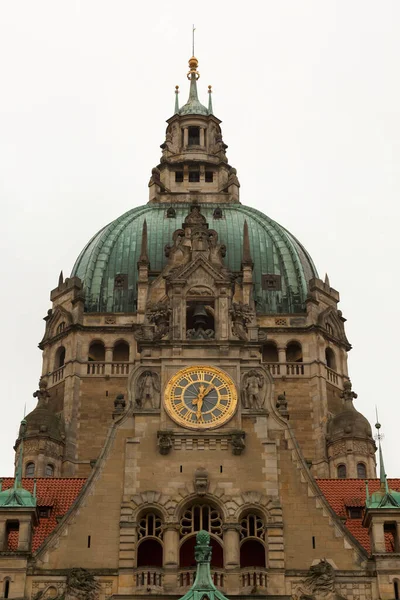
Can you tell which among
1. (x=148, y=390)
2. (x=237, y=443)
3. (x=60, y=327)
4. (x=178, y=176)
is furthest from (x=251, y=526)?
(x=178, y=176)

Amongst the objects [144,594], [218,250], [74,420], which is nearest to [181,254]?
[218,250]

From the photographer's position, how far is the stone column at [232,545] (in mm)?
41219

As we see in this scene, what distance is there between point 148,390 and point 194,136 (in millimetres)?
31727

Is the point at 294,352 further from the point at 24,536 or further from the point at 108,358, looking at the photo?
the point at 24,536

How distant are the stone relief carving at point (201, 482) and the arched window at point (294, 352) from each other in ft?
59.6

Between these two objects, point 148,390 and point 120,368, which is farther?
point 120,368

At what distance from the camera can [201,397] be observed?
1737 inches

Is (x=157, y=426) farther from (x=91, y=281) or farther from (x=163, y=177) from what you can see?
(x=163, y=177)

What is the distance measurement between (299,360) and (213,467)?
17840mm

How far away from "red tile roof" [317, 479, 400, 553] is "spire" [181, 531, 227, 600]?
20.5 feet

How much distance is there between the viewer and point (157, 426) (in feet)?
143

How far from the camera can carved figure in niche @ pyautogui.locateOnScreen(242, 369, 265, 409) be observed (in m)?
44.2

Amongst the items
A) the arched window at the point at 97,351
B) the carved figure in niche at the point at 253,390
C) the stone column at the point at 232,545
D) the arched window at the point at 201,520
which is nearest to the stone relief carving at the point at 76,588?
the arched window at the point at 201,520

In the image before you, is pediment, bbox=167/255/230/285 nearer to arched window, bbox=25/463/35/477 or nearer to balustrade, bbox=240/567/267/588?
balustrade, bbox=240/567/267/588
